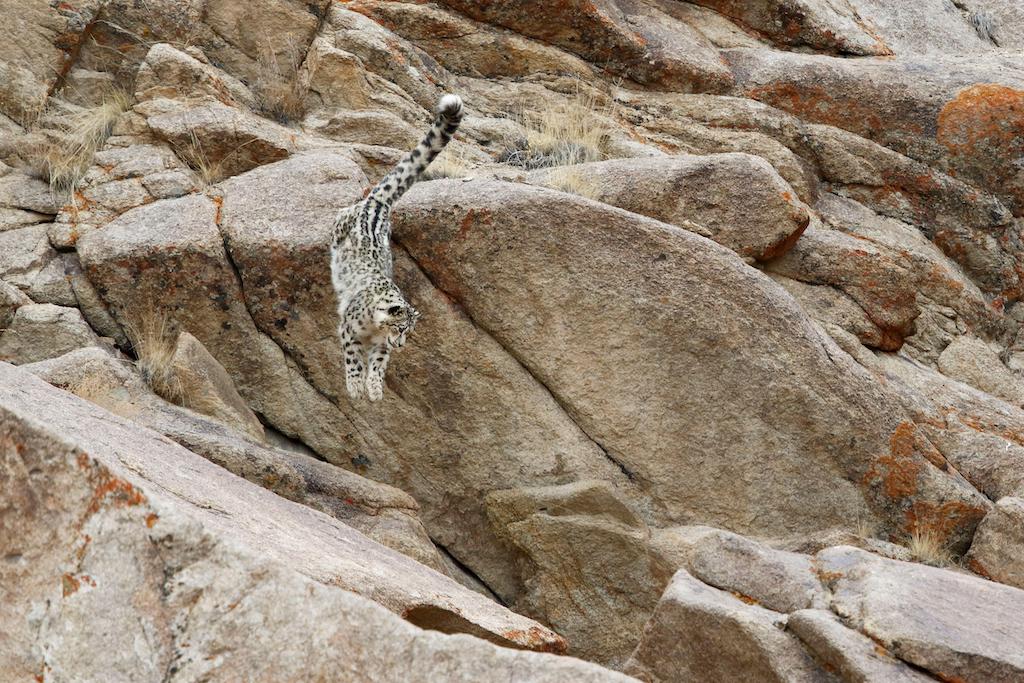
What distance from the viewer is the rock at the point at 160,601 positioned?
14.9ft

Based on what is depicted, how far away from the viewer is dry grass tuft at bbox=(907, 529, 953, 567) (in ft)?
34.8

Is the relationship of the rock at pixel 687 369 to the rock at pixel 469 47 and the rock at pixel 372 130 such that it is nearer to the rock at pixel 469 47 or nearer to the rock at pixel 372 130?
the rock at pixel 372 130

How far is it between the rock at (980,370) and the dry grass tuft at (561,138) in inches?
179

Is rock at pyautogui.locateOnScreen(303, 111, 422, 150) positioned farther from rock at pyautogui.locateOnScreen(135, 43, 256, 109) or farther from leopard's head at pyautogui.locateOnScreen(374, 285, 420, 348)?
leopard's head at pyautogui.locateOnScreen(374, 285, 420, 348)

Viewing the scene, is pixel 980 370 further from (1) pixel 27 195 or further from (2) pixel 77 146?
(1) pixel 27 195

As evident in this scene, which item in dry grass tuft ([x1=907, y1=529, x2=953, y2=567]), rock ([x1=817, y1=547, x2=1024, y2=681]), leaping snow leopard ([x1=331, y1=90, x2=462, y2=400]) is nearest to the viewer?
rock ([x1=817, y1=547, x2=1024, y2=681])

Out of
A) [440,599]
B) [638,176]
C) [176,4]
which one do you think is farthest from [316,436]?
[176,4]

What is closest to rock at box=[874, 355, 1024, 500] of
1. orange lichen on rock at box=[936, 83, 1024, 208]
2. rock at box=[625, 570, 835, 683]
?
orange lichen on rock at box=[936, 83, 1024, 208]

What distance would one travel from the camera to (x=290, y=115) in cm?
1477

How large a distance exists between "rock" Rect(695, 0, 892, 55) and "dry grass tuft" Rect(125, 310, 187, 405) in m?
10.5

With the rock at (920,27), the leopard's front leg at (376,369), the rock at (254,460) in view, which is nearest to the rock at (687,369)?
the leopard's front leg at (376,369)

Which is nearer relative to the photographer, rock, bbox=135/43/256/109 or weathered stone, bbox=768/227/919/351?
weathered stone, bbox=768/227/919/351

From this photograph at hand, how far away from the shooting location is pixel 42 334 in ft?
35.8

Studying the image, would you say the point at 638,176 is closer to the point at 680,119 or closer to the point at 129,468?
the point at 680,119
